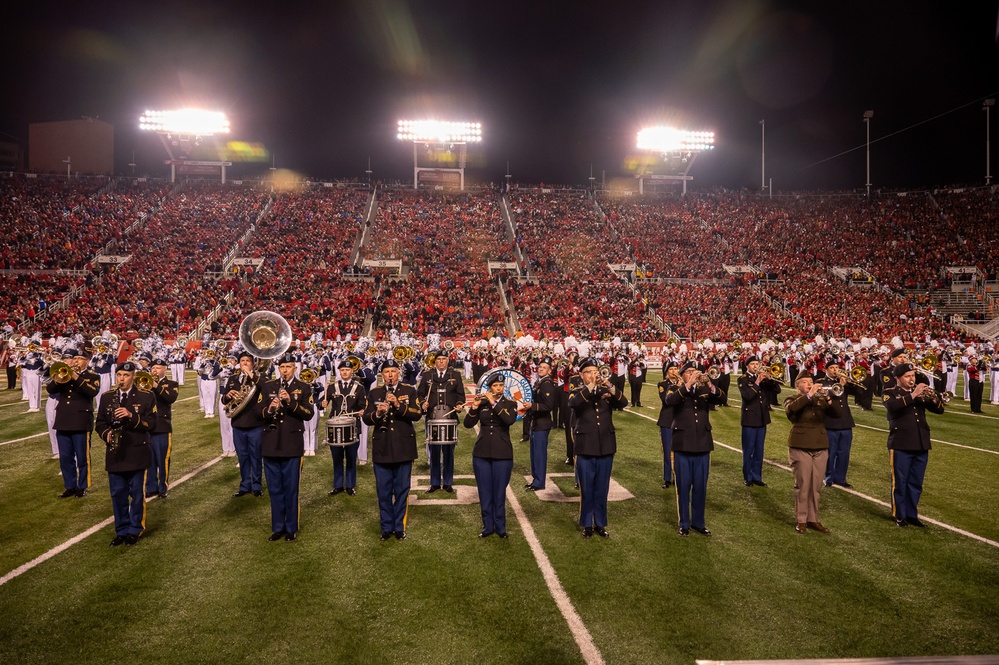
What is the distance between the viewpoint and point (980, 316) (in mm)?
31703

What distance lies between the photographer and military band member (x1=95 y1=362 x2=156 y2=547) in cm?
569

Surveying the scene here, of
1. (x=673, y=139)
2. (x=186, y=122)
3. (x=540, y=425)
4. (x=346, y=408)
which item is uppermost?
(x=186, y=122)

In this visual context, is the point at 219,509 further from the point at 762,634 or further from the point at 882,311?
the point at 882,311

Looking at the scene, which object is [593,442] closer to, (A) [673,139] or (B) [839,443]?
(B) [839,443]

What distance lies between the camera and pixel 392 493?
622cm

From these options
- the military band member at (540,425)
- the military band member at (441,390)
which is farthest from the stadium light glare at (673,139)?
the military band member at (441,390)

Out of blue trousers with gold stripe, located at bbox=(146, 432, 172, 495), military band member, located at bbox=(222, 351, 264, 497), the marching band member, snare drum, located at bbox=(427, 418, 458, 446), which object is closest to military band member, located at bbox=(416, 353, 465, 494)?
snare drum, located at bbox=(427, 418, 458, 446)

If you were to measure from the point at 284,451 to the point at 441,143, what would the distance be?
45.9m

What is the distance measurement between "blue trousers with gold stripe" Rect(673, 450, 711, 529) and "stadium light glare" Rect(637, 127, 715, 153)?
161 feet

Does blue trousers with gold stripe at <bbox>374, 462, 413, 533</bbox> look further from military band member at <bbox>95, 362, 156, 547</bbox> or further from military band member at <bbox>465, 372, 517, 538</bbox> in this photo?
military band member at <bbox>95, 362, 156, 547</bbox>

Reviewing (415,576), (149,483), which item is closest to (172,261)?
(149,483)

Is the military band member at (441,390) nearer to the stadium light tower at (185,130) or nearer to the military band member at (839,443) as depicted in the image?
the military band member at (839,443)

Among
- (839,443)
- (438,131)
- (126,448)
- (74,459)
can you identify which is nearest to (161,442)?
(74,459)

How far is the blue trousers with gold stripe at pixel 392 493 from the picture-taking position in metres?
6.06
